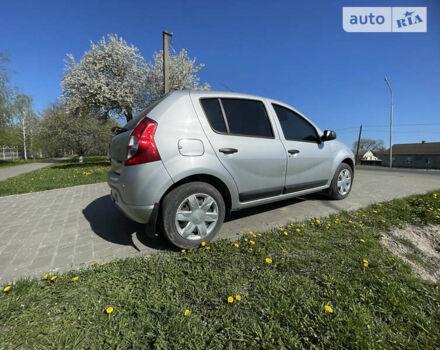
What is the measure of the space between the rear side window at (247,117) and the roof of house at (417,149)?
5844 centimetres

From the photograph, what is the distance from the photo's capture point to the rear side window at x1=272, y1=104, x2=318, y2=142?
9.51 ft

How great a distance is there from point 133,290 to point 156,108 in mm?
1751

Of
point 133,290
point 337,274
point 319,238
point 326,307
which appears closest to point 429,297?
point 337,274

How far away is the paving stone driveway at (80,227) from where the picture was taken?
2074mm

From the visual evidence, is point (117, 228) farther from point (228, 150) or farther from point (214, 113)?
point (214, 113)

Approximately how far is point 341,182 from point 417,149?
61041 mm

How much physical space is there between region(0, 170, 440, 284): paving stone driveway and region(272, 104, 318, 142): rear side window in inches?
51.2

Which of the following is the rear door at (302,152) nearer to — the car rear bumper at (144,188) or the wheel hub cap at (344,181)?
the wheel hub cap at (344,181)

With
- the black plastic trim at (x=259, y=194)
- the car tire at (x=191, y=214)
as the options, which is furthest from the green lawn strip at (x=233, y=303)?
the black plastic trim at (x=259, y=194)

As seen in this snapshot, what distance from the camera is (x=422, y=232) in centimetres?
278

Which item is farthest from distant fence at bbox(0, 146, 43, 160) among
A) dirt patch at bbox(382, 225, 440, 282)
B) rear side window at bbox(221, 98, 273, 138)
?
dirt patch at bbox(382, 225, 440, 282)

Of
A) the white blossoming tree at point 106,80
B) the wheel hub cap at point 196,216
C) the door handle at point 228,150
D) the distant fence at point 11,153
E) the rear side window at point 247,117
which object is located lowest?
the wheel hub cap at point 196,216

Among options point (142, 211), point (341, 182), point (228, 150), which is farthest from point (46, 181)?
point (341, 182)

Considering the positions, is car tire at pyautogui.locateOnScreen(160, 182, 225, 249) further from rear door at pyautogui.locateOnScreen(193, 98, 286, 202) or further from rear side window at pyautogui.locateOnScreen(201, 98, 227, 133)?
rear side window at pyautogui.locateOnScreen(201, 98, 227, 133)
